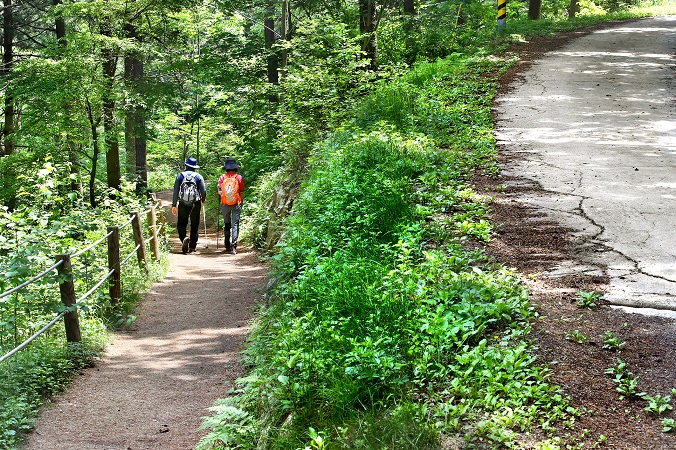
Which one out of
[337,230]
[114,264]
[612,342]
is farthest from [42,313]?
[612,342]

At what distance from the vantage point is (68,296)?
7105 mm

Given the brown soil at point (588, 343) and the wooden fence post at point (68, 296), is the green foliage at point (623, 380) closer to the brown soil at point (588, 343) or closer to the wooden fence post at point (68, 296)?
the brown soil at point (588, 343)

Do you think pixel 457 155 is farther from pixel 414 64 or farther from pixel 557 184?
pixel 414 64

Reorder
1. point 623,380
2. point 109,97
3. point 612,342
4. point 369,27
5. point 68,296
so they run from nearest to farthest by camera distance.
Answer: point 623,380 → point 612,342 → point 68,296 → point 109,97 → point 369,27

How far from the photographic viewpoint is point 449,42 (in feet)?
65.8

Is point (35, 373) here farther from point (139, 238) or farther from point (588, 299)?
point (588, 299)

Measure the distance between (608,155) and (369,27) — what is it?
866cm

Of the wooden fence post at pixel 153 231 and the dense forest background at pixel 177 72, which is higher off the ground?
the dense forest background at pixel 177 72

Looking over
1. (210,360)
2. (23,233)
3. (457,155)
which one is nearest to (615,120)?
(457,155)

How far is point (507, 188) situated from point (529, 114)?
15.7ft

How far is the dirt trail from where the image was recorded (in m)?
5.54

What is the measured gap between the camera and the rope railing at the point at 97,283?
6.49 metres

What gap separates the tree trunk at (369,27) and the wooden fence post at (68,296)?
10284mm

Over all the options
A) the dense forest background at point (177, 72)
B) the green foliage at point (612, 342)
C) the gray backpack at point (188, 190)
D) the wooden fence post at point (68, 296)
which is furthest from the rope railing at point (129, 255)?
the green foliage at point (612, 342)
